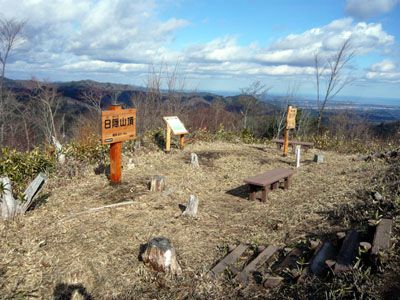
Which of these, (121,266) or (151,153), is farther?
(151,153)

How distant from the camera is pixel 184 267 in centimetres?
389

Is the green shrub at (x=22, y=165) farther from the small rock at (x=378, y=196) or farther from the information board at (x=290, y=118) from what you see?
the information board at (x=290, y=118)

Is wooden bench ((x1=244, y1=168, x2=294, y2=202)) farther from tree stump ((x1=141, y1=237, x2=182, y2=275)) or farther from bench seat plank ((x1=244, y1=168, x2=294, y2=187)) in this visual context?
tree stump ((x1=141, y1=237, x2=182, y2=275))

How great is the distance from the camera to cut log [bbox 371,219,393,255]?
10.9 ft

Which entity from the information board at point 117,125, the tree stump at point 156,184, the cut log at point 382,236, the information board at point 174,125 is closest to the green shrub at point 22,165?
the information board at point 117,125

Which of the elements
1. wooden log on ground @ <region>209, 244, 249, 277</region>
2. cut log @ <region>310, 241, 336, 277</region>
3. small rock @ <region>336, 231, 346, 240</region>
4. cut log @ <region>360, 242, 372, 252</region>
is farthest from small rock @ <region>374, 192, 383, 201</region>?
wooden log on ground @ <region>209, 244, 249, 277</region>

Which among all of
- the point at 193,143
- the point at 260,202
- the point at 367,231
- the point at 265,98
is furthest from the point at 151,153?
the point at 265,98

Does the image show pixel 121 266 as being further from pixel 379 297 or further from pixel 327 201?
pixel 327 201

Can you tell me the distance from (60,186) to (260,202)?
3575 mm

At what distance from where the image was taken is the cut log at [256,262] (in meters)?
3.60

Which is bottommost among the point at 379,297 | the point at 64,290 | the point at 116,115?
the point at 64,290

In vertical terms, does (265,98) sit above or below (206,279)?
above

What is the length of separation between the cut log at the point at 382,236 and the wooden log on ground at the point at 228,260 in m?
1.43

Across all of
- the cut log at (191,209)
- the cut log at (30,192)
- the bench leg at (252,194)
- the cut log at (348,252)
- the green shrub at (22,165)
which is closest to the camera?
the cut log at (348,252)
